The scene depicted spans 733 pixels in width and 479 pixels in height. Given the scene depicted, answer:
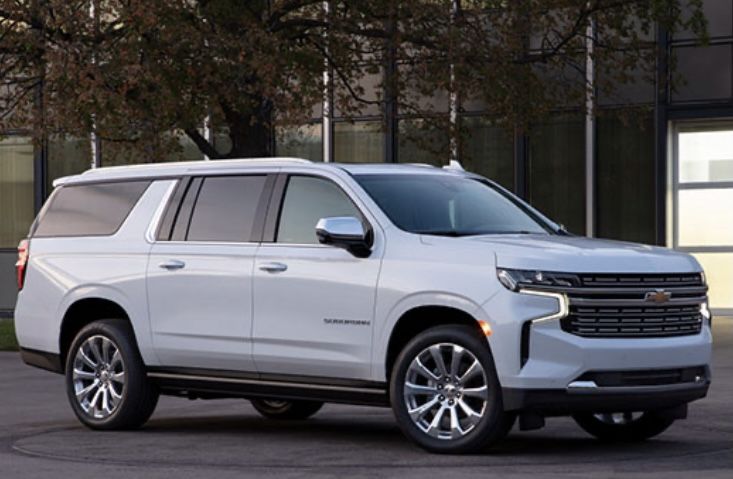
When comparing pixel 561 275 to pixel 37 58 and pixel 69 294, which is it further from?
pixel 37 58

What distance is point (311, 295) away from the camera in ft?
38.0

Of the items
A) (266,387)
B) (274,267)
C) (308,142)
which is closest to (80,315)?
(266,387)

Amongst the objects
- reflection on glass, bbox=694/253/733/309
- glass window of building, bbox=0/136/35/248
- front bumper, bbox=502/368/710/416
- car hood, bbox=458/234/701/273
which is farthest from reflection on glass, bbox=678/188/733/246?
front bumper, bbox=502/368/710/416

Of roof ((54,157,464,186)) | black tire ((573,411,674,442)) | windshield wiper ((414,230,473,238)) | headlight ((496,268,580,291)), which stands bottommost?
black tire ((573,411,674,442))

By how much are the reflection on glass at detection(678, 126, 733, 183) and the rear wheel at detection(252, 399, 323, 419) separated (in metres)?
17.6

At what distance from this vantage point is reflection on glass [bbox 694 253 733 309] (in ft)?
99.4

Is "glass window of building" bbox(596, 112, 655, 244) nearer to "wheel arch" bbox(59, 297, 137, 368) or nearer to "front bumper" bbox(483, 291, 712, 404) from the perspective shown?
"wheel arch" bbox(59, 297, 137, 368)

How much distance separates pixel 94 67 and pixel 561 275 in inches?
536

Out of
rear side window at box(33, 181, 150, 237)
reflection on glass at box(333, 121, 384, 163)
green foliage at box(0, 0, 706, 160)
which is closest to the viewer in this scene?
rear side window at box(33, 181, 150, 237)

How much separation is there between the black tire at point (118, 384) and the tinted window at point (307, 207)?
1.64m

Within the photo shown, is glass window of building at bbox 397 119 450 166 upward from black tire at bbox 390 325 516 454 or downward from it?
upward

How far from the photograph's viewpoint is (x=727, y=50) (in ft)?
95.2

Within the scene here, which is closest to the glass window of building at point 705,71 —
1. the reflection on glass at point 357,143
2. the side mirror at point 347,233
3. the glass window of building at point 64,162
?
the reflection on glass at point 357,143

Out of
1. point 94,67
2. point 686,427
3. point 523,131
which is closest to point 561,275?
point 686,427
